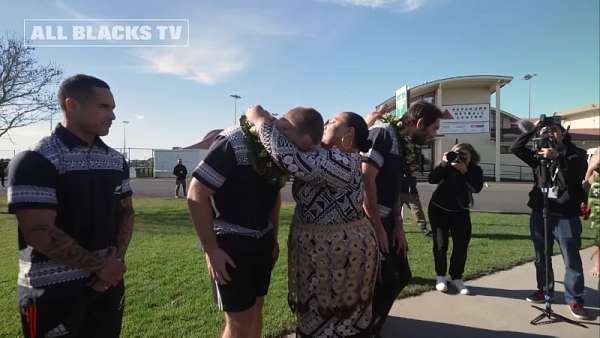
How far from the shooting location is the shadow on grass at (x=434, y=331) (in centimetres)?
363

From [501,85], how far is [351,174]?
111 feet

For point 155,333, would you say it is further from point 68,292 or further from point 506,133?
point 506,133

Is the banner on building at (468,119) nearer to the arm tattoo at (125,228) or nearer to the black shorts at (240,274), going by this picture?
the black shorts at (240,274)

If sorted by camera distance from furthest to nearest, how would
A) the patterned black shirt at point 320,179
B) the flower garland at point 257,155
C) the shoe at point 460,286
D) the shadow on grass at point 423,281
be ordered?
the shadow on grass at point 423,281 < the shoe at point 460,286 < the flower garland at point 257,155 < the patterned black shirt at point 320,179

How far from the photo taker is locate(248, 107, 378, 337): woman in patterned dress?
86.2 inches

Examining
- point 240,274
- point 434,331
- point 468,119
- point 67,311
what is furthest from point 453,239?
point 468,119

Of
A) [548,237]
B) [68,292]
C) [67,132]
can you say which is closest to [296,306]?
[68,292]

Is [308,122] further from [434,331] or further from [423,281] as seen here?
[423,281]

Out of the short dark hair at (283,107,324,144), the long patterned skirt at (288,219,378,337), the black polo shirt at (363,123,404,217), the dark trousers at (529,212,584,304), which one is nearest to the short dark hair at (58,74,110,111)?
the short dark hair at (283,107,324,144)

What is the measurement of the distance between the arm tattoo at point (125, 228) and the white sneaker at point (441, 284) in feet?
12.3

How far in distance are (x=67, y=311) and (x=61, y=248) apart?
0.32 m

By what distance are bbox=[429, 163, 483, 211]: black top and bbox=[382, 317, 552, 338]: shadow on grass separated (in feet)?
5.43

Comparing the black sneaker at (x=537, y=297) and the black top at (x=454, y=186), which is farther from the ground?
the black top at (x=454, y=186)

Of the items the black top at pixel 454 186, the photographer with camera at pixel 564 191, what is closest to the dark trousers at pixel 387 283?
the photographer with camera at pixel 564 191
